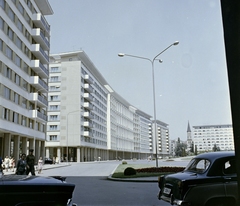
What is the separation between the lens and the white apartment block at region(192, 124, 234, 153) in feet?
490

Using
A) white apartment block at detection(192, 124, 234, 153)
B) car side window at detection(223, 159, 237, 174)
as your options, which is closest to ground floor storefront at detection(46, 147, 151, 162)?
car side window at detection(223, 159, 237, 174)

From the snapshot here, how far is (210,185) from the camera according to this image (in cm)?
612

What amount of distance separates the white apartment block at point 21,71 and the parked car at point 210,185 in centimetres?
3159

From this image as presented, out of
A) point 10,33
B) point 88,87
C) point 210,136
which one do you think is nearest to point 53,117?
point 88,87

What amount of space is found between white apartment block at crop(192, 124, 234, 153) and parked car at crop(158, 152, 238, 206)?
14874 cm

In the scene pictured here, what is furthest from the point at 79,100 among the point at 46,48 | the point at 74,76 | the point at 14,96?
the point at 14,96

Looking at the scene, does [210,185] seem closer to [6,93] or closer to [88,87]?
[6,93]

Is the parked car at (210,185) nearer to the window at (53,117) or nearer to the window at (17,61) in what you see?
the window at (17,61)

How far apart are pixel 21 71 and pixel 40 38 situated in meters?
8.54

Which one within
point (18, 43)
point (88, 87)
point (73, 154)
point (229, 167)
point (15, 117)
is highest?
point (88, 87)

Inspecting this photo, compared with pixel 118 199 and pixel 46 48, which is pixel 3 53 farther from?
pixel 118 199

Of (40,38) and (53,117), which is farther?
(53,117)

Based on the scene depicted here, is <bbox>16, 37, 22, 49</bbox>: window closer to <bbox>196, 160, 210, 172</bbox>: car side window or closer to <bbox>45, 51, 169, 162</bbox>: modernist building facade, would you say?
<bbox>45, 51, 169, 162</bbox>: modernist building facade

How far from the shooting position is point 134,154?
144750 millimetres
